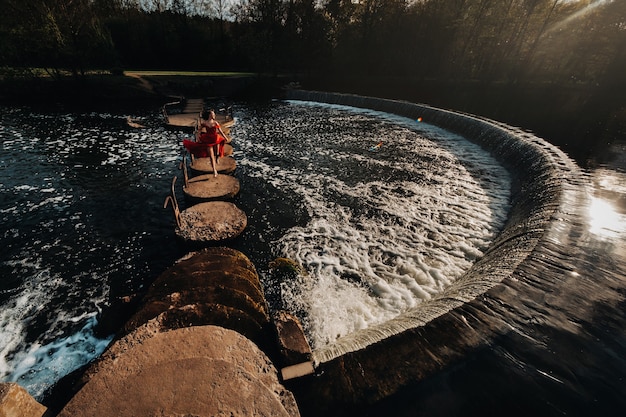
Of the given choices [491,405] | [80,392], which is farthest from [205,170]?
[491,405]

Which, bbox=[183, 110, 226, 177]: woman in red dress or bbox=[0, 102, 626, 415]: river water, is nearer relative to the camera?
bbox=[0, 102, 626, 415]: river water

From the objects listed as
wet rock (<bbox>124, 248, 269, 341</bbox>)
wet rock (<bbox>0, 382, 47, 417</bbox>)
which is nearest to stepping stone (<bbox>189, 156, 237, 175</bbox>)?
wet rock (<bbox>124, 248, 269, 341</bbox>)

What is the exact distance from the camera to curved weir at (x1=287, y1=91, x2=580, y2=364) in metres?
4.71

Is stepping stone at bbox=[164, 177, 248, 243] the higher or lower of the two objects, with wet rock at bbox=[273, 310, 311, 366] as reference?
lower

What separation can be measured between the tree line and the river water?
1316 inches

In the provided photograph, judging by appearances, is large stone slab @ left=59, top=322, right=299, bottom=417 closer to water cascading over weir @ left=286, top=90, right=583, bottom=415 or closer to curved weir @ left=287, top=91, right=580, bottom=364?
water cascading over weir @ left=286, top=90, right=583, bottom=415

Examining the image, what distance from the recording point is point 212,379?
11.1 feet

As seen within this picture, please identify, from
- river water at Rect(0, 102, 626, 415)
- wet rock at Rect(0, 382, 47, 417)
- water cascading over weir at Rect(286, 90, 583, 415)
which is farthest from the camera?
river water at Rect(0, 102, 626, 415)

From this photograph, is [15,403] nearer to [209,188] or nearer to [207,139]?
[209,188]

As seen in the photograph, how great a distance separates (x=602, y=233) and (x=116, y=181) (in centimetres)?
1695

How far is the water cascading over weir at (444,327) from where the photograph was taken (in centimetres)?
364

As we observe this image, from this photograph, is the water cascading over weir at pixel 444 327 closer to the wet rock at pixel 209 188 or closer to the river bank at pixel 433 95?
the river bank at pixel 433 95

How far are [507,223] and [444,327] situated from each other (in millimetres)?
6852

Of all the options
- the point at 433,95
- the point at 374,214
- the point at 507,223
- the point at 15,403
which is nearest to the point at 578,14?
the point at 433,95
